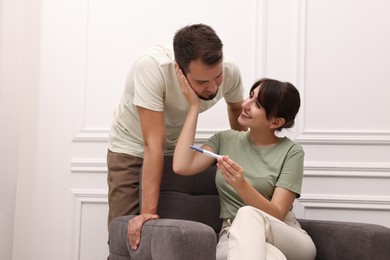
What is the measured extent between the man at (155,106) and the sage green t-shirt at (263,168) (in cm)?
23

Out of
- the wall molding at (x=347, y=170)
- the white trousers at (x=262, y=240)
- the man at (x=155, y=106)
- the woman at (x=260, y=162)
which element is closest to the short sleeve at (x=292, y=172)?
the woman at (x=260, y=162)

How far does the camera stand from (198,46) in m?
2.04

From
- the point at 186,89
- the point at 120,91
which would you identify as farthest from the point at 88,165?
the point at 186,89

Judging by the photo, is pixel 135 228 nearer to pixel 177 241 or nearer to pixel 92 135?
pixel 177 241

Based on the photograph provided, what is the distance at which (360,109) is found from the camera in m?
2.69

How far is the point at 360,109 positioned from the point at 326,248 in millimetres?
845

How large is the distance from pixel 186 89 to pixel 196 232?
0.63 metres

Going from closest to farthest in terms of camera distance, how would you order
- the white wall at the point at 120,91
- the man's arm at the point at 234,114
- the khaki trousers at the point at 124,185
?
the khaki trousers at the point at 124,185 < the man's arm at the point at 234,114 < the white wall at the point at 120,91

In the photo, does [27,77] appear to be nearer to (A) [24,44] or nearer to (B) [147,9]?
(A) [24,44]

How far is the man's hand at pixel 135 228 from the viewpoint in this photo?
1916 millimetres

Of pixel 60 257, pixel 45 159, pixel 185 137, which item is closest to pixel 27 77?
pixel 45 159

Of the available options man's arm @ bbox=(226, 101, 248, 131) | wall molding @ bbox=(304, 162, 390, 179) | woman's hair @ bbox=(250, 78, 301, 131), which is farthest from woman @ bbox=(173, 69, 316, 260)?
wall molding @ bbox=(304, 162, 390, 179)

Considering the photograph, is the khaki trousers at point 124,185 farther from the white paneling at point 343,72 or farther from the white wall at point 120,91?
the white paneling at point 343,72

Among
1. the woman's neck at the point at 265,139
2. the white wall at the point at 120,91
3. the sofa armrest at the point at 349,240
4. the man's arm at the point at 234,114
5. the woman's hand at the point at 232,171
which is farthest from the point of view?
the white wall at the point at 120,91
